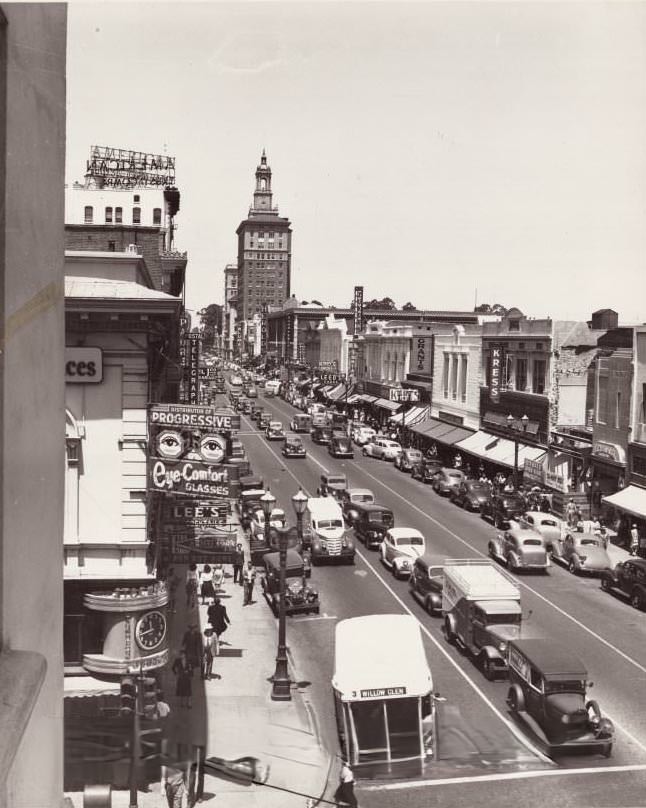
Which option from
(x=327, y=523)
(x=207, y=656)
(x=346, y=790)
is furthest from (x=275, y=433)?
(x=346, y=790)

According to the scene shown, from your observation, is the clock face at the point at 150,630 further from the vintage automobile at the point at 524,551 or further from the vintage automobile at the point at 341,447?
the vintage automobile at the point at 341,447

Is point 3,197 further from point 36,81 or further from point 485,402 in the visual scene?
point 485,402

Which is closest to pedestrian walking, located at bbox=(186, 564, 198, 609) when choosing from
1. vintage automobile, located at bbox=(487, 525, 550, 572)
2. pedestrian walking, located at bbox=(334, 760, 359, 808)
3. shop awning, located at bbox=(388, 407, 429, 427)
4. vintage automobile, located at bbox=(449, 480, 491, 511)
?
vintage automobile, located at bbox=(487, 525, 550, 572)

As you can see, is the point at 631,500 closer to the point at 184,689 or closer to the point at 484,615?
the point at 484,615

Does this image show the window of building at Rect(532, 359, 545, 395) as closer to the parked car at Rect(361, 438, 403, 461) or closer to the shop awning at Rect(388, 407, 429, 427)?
the parked car at Rect(361, 438, 403, 461)

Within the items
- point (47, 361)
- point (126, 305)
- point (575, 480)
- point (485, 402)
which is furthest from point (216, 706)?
point (485, 402)

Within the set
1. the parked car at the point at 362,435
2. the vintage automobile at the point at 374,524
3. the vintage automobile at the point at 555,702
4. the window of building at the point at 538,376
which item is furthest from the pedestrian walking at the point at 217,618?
the parked car at the point at 362,435

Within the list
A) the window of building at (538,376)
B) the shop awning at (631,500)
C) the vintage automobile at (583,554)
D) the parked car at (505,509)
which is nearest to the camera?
the vintage automobile at (583,554)
